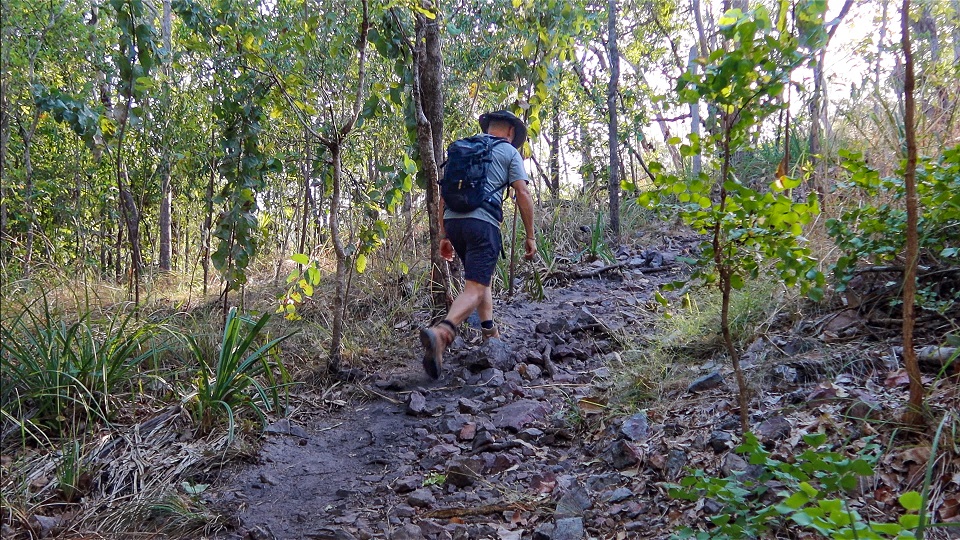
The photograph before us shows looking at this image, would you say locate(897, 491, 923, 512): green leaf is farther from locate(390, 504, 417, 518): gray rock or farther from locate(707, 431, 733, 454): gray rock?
locate(390, 504, 417, 518): gray rock

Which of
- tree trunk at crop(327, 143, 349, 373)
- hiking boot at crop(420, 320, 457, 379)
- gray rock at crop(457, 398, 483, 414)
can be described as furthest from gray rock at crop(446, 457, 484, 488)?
tree trunk at crop(327, 143, 349, 373)

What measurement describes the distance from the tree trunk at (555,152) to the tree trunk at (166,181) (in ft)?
16.1

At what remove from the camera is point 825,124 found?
17.0 feet

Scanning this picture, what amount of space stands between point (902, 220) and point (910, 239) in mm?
757

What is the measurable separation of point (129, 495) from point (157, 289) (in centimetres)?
409

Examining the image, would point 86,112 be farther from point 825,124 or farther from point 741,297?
point 825,124

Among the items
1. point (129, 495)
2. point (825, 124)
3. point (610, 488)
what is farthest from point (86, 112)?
point (825, 124)

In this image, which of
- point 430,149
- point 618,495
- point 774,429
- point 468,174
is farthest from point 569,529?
point 430,149

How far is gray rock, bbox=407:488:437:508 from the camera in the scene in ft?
9.64

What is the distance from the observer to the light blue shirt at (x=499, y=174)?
14.6ft

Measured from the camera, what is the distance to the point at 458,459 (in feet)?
10.5

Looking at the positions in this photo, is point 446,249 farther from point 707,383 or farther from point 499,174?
point 707,383

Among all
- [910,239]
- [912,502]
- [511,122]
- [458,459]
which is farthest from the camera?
[511,122]

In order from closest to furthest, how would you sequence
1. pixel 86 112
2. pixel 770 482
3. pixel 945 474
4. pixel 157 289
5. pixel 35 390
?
pixel 945 474
pixel 770 482
pixel 35 390
pixel 86 112
pixel 157 289
